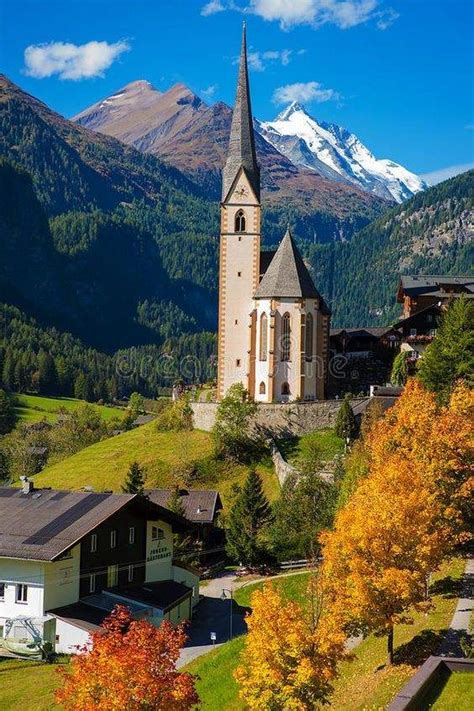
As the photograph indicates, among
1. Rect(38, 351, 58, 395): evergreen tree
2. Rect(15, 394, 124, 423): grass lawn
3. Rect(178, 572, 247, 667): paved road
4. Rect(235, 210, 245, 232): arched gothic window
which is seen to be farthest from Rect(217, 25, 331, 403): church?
Rect(38, 351, 58, 395): evergreen tree

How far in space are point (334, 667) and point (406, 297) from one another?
6648cm

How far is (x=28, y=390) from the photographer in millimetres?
187000

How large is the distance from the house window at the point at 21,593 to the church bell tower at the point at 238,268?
38328mm

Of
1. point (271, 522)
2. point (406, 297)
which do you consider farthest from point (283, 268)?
point (271, 522)

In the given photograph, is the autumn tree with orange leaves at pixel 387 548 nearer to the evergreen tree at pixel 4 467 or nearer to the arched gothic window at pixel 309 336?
the arched gothic window at pixel 309 336

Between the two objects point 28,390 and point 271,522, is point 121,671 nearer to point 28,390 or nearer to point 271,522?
point 271,522

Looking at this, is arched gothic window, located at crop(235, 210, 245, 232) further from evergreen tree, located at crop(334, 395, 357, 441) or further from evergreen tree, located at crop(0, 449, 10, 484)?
evergreen tree, located at crop(0, 449, 10, 484)

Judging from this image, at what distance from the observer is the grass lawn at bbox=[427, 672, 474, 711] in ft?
76.1

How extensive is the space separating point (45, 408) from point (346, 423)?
106 metres

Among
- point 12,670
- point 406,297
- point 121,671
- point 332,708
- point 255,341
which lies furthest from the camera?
point 406,297

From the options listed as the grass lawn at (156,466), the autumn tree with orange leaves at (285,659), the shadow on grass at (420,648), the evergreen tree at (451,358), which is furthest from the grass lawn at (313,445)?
the autumn tree with orange leaves at (285,659)

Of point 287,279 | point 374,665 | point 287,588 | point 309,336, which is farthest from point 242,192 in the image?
point 374,665

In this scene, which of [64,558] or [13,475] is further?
[13,475]

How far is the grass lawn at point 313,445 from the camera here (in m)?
67.2
